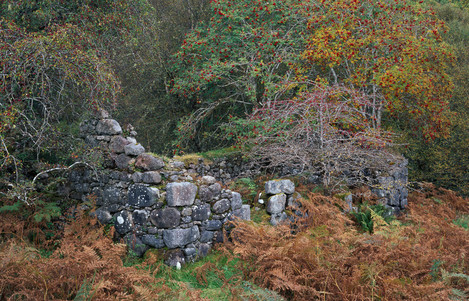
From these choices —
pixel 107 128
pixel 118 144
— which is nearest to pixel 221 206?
pixel 118 144

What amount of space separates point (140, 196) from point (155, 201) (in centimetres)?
28

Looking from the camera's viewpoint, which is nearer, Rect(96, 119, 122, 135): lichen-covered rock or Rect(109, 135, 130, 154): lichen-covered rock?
Rect(109, 135, 130, 154): lichen-covered rock

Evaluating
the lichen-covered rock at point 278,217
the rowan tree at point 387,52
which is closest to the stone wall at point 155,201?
the lichen-covered rock at point 278,217

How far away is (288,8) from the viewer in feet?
36.4

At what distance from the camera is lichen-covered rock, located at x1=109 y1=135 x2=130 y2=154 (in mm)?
6855

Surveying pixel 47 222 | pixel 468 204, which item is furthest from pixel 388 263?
pixel 468 204

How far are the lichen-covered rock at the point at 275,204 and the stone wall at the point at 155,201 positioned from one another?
0.82 m

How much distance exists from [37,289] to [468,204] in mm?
12164

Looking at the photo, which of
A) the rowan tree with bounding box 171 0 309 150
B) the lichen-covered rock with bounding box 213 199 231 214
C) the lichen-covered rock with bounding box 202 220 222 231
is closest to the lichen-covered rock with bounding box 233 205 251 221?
the lichen-covered rock with bounding box 213 199 231 214

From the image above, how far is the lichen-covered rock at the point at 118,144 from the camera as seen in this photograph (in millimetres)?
6855

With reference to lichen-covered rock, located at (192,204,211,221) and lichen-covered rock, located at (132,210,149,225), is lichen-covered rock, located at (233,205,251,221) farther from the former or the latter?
lichen-covered rock, located at (132,210,149,225)

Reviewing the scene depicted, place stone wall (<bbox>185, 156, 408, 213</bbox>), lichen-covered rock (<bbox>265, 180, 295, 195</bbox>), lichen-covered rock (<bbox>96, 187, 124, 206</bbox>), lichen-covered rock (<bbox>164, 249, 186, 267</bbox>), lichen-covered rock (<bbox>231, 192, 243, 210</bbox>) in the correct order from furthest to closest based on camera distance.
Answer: stone wall (<bbox>185, 156, 408, 213</bbox>)
lichen-covered rock (<bbox>265, 180, 295, 195</bbox>)
lichen-covered rock (<bbox>96, 187, 124, 206</bbox>)
lichen-covered rock (<bbox>231, 192, 243, 210</bbox>)
lichen-covered rock (<bbox>164, 249, 186, 267</bbox>)

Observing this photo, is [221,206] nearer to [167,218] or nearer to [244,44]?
[167,218]

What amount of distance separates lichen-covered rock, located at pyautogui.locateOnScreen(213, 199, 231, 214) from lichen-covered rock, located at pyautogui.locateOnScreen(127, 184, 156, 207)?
1061mm
